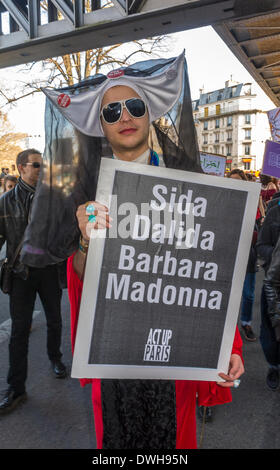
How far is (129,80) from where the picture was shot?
1.37 meters

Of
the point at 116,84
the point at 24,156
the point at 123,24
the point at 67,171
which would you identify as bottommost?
the point at 67,171

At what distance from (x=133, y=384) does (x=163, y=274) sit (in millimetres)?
468

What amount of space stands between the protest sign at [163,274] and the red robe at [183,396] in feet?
0.71

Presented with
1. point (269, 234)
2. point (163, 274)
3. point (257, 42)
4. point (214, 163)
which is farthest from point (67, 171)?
point (257, 42)

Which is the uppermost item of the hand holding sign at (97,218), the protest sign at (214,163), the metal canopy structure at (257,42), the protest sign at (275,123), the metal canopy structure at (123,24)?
the metal canopy structure at (257,42)

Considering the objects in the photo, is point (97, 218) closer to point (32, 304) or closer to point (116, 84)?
point (116, 84)

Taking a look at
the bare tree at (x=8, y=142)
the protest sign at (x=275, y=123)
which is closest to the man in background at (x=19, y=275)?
the protest sign at (x=275, y=123)

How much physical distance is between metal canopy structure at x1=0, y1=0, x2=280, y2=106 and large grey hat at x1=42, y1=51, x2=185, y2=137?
3933mm

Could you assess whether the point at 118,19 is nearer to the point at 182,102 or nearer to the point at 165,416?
the point at 182,102

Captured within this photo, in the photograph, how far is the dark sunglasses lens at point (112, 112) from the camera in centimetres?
137

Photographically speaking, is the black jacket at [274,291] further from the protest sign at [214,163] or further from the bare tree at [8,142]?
the bare tree at [8,142]

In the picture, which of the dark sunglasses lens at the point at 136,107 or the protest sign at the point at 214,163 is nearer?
the dark sunglasses lens at the point at 136,107

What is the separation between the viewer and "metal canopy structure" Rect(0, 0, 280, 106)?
4887 mm

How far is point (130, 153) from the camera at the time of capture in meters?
1.41
